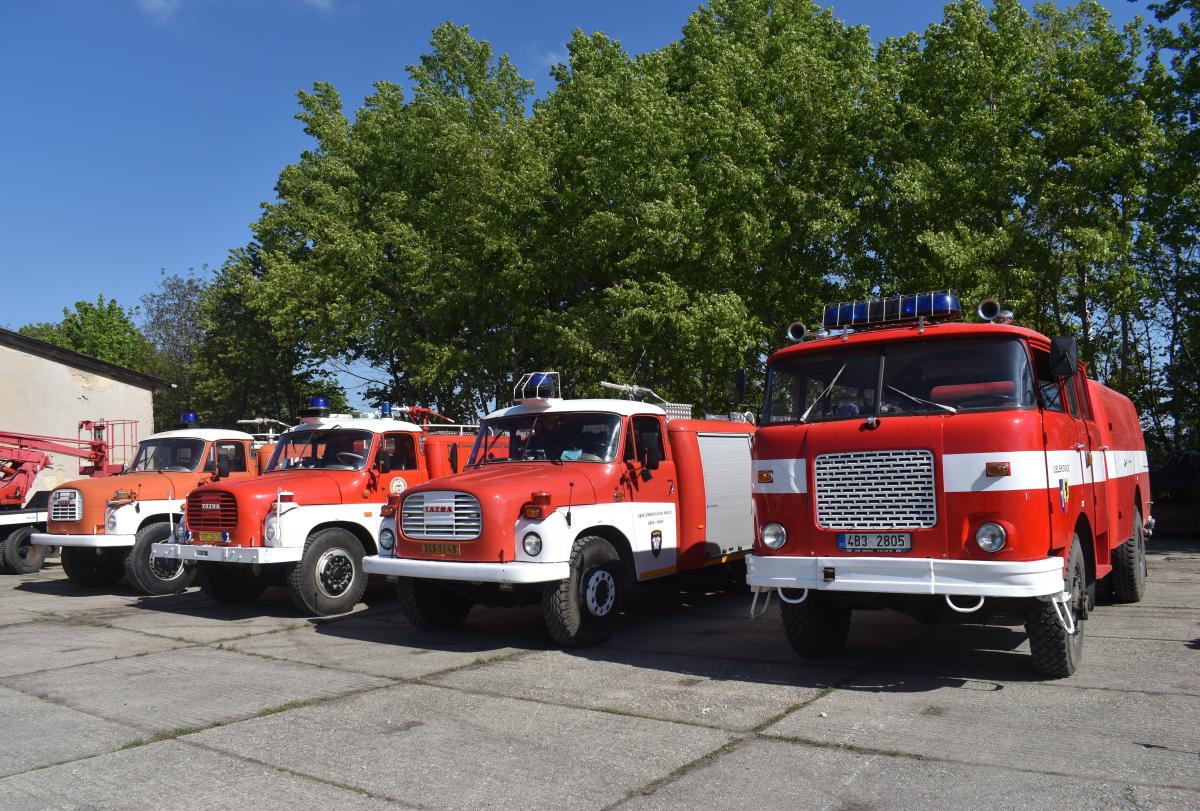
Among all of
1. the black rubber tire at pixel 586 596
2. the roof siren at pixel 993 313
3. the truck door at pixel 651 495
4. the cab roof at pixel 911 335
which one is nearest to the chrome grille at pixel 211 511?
the black rubber tire at pixel 586 596

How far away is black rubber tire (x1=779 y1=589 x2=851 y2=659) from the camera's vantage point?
26.0 ft

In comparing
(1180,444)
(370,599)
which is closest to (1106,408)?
(370,599)

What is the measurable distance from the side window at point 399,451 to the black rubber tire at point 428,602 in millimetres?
2987

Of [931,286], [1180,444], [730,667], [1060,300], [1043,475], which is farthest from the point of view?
[1180,444]

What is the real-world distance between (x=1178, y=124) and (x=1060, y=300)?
4805 mm

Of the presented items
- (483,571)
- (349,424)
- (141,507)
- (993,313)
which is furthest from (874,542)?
(141,507)

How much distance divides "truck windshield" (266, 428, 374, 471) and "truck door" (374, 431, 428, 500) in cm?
22

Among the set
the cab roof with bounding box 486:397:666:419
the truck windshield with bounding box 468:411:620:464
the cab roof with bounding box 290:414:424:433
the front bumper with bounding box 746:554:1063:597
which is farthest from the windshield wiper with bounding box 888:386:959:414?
the cab roof with bounding box 290:414:424:433

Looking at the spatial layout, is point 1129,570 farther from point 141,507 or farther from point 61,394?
point 61,394

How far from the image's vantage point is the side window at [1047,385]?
730 cm

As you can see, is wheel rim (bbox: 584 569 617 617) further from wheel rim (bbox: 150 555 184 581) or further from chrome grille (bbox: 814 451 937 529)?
wheel rim (bbox: 150 555 184 581)

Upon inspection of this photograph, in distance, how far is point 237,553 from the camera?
1087 cm

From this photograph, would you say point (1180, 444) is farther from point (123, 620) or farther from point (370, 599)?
point (123, 620)

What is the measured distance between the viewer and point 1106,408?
10047mm
